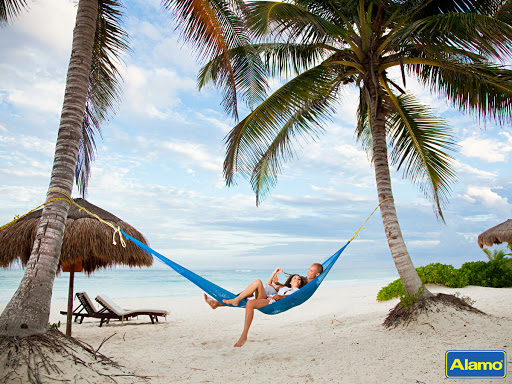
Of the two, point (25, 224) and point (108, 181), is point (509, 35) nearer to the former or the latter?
point (25, 224)

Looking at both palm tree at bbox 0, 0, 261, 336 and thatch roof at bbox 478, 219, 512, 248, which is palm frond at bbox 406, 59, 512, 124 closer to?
palm tree at bbox 0, 0, 261, 336

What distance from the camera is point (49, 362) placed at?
2053mm

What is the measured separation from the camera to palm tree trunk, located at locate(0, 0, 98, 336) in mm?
2166

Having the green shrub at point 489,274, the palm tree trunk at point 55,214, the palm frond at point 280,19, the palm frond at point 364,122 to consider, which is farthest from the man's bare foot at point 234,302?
the green shrub at point 489,274

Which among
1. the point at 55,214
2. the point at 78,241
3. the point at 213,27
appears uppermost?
the point at 213,27

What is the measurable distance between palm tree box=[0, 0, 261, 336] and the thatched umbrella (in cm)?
42

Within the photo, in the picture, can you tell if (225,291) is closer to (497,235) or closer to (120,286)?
(497,235)

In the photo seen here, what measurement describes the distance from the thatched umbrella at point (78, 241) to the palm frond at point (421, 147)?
348 centimetres

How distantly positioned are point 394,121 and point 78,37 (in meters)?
3.85

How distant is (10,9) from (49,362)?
3.17 m

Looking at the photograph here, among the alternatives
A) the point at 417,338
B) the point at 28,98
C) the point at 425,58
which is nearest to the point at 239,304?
the point at 417,338

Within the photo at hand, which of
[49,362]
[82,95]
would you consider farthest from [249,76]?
[49,362]

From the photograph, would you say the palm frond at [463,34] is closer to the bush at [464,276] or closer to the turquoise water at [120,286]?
the bush at [464,276]

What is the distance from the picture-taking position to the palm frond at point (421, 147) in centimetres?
461
